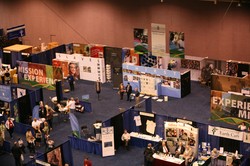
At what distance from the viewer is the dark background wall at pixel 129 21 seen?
34219mm

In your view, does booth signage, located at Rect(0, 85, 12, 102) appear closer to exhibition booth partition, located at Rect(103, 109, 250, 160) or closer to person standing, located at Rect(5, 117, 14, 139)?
person standing, located at Rect(5, 117, 14, 139)

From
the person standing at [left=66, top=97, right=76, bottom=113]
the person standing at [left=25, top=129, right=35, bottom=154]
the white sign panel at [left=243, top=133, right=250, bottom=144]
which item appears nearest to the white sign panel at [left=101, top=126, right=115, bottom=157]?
the person standing at [left=25, top=129, right=35, bottom=154]

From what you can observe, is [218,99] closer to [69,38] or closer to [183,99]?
[183,99]

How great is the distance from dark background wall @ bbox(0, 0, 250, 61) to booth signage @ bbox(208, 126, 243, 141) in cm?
1046

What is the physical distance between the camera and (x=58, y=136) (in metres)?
28.7

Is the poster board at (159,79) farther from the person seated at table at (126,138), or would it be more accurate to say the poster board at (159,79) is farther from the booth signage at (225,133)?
the booth signage at (225,133)

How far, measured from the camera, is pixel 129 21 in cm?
3881

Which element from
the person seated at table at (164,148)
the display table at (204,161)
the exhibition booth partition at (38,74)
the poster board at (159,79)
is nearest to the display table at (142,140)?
the person seated at table at (164,148)

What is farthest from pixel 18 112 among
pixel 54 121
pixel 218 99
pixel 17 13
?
pixel 17 13

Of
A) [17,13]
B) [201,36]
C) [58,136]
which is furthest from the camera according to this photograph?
[17,13]

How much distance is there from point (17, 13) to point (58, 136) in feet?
64.7

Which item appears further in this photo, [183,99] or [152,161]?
[183,99]

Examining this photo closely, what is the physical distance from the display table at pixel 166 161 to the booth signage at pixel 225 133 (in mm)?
2057

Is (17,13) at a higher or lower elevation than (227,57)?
higher
